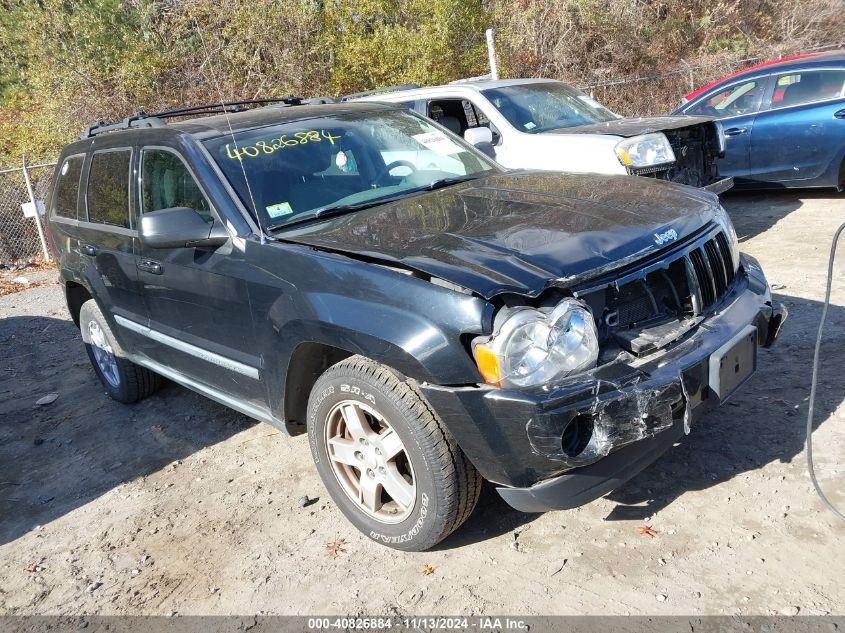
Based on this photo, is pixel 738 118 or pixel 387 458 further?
pixel 738 118

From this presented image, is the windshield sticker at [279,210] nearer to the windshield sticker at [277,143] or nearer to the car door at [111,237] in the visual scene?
the windshield sticker at [277,143]

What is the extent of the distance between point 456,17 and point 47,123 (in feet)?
30.5

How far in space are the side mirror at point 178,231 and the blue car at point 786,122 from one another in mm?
7174

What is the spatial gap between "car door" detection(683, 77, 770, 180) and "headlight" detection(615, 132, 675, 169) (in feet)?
6.80

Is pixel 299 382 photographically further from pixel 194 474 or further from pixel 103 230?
pixel 103 230

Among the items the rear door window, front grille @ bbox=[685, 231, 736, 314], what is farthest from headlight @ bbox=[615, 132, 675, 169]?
front grille @ bbox=[685, 231, 736, 314]

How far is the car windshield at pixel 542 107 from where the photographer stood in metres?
7.80

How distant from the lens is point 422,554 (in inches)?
129

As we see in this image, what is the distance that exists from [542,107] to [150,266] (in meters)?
5.15

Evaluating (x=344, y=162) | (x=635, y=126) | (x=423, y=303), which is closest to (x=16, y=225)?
(x=635, y=126)

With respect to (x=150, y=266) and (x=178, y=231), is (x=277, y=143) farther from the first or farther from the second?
(x=150, y=266)

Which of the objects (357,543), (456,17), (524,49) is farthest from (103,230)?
(524,49)

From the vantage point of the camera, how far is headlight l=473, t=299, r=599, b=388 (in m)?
2.64

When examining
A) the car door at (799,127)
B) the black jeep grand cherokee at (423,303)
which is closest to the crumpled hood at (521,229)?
the black jeep grand cherokee at (423,303)
